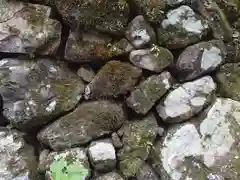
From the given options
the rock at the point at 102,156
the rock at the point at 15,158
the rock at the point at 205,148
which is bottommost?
the rock at the point at 15,158

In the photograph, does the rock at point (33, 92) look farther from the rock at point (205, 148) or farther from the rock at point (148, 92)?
the rock at point (205, 148)

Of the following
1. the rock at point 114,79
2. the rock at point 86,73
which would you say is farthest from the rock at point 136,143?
the rock at point 86,73

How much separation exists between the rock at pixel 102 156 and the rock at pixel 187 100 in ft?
0.92

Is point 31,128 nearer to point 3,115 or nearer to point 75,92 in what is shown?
point 3,115

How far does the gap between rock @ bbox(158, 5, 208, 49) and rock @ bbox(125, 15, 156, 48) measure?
5 cm

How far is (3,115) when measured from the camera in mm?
1607

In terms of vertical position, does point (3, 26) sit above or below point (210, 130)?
above

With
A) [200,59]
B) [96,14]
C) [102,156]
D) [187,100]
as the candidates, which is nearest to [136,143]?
[102,156]

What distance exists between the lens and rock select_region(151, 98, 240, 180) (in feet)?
4.89

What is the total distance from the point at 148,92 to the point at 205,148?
344mm

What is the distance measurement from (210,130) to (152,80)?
0.33 meters

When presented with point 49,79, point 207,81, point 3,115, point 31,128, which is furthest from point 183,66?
point 3,115

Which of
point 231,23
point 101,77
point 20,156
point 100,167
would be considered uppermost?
point 231,23

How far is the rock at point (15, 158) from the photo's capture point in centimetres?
153
